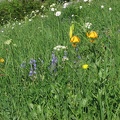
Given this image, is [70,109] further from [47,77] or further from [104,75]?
[47,77]

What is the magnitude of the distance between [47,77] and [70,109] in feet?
1.65

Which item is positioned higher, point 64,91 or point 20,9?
point 64,91

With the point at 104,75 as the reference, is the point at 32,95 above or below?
below

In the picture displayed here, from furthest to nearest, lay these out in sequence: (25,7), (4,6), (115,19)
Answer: (4,6) < (25,7) < (115,19)

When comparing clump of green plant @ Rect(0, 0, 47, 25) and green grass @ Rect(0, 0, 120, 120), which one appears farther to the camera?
clump of green plant @ Rect(0, 0, 47, 25)

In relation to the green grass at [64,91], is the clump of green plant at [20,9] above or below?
below

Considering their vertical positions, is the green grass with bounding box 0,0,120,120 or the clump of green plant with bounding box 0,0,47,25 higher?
the green grass with bounding box 0,0,120,120

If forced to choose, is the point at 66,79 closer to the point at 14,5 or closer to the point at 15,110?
the point at 15,110

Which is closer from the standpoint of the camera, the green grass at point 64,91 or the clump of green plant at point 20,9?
the green grass at point 64,91

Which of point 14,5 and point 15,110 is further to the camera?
point 14,5

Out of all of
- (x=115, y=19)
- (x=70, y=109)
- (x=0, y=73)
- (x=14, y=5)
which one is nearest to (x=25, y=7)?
(x=14, y=5)

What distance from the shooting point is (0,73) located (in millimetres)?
2193

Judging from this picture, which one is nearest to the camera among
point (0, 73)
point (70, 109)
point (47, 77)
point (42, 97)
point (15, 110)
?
point (70, 109)

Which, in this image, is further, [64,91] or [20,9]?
Answer: [20,9]
